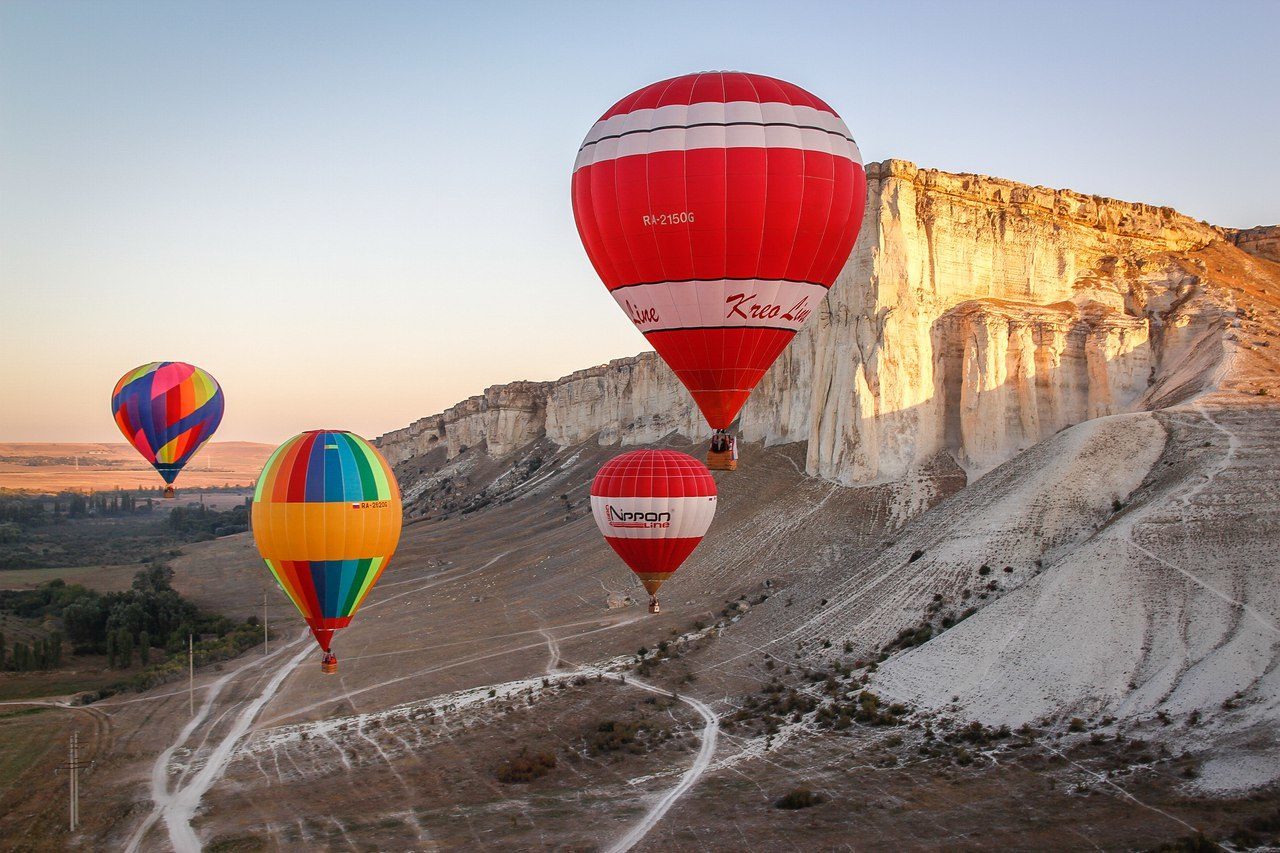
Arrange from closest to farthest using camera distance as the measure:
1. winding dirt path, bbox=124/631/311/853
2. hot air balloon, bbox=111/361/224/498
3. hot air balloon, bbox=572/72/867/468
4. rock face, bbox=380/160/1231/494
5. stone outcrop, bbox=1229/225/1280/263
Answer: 1. hot air balloon, bbox=572/72/867/468
2. winding dirt path, bbox=124/631/311/853
3. hot air balloon, bbox=111/361/224/498
4. rock face, bbox=380/160/1231/494
5. stone outcrop, bbox=1229/225/1280/263

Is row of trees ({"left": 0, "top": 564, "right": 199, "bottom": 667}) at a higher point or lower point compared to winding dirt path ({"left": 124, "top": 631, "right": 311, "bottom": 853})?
higher

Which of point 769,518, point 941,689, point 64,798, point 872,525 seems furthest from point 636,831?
point 769,518

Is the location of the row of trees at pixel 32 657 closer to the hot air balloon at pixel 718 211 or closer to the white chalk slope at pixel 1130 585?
the white chalk slope at pixel 1130 585

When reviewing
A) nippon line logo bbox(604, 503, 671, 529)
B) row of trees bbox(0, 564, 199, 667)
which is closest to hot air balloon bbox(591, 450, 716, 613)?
nippon line logo bbox(604, 503, 671, 529)

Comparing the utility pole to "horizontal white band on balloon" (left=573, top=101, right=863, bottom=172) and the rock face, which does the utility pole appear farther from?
the rock face

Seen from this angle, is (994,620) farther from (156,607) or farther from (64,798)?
(156,607)
